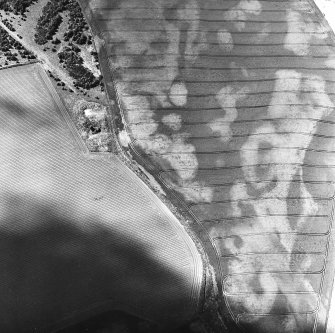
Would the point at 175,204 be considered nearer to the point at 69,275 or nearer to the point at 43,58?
the point at 69,275

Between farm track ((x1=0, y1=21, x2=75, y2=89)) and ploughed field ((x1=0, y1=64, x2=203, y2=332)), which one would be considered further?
farm track ((x1=0, y1=21, x2=75, y2=89))

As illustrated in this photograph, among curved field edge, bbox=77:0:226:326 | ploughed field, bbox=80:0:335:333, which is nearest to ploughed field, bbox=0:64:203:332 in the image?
curved field edge, bbox=77:0:226:326

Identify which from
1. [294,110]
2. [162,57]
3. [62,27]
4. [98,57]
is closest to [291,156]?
[294,110]

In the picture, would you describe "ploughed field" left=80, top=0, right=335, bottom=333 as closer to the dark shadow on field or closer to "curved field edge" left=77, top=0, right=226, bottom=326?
"curved field edge" left=77, top=0, right=226, bottom=326

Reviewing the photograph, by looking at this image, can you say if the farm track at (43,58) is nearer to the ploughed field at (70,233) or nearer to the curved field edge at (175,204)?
the ploughed field at (70,233)

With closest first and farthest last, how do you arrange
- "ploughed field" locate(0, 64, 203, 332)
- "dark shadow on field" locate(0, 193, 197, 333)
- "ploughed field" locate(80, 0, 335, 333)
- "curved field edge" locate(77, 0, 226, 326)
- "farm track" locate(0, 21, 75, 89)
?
"dark shadow on field" locate(0, 193, 197, 333) → "ploughed field" locate(0, 64, 203, 332) → "curved field edge" locate(77, 0, 226, 326) → "ploughed field" locate(80, 0, 335, 333) → "farm track" locate(0, 21, 75, 89)

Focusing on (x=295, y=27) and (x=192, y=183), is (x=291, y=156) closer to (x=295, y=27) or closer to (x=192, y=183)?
(x=192, y=183)
